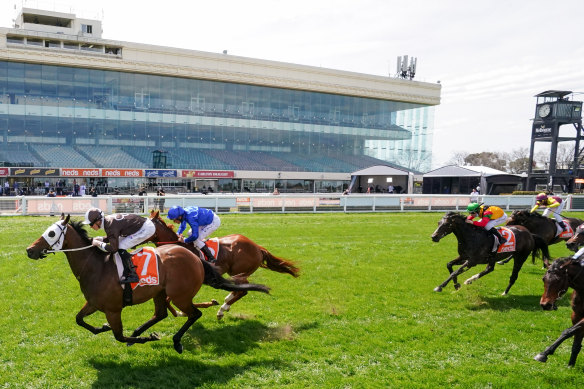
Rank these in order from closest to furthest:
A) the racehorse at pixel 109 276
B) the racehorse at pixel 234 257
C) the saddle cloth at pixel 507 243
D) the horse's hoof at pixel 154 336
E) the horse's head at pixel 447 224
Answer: the racehorse at pixel 109 276
the horse's hoof at pixel 154 336
the racehorse at pixel 234 257
the horse's head at pixel 447 224
the saddle cloth at pixel 507 243

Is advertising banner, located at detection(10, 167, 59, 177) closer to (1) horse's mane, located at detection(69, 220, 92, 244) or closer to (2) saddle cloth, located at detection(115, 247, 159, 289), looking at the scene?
(1) horse's mane, located at detection(69, 220, 92, 244)

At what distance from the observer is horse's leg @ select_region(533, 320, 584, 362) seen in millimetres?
4711

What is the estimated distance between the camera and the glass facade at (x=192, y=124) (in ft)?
128

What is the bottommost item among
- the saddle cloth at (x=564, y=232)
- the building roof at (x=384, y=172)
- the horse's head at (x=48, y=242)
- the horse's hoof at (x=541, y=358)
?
the horse's hoof at (x=541, y=358)

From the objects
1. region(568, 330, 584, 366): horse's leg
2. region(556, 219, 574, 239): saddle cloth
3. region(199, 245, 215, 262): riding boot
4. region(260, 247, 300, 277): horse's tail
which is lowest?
region(568, 330, 584, 366): horse's leg

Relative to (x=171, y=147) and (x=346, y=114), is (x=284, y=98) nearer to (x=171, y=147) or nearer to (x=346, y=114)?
(x=346, y=114)

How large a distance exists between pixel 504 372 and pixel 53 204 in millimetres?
18534

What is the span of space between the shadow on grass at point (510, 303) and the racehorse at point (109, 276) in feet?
15.4

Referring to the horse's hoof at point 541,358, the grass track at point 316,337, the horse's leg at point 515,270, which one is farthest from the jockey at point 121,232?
the horse's leg at point 515,270

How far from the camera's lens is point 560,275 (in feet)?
15.9

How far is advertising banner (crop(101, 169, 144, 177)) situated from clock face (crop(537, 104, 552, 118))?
134ft

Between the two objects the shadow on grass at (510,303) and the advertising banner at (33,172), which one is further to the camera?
the advertising banner at (33,172)

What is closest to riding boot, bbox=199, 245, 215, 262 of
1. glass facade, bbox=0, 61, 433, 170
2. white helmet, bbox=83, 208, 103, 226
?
white helmet, bbox=83, 208, 103, 226

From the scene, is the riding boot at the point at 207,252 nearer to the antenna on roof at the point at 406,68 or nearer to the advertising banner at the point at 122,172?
the advertising banner at the point at 122,172
